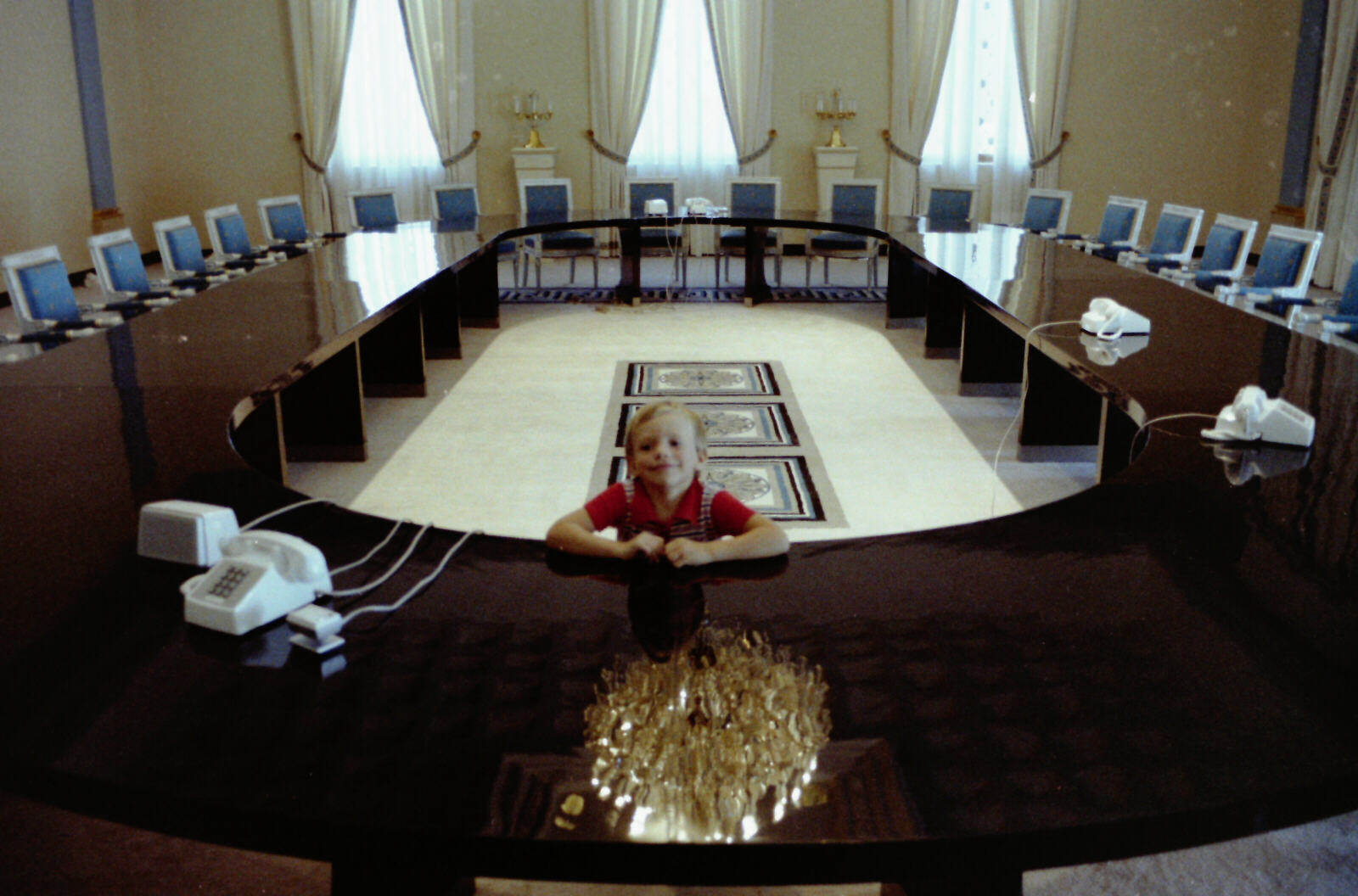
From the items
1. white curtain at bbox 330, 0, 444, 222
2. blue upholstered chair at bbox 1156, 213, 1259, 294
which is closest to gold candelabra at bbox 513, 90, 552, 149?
white curtain at bbox 330, 0, 444, 222

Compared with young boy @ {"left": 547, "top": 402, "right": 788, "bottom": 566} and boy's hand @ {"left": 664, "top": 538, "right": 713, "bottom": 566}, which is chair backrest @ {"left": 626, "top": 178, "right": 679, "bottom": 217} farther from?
boy's hand @ {"left": 664, "top": 538, "right": 713, "bottom": 566}

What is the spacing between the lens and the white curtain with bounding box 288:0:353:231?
995cm

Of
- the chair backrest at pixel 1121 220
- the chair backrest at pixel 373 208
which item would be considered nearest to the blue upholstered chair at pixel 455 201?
the chair backrest at pixel 373 208

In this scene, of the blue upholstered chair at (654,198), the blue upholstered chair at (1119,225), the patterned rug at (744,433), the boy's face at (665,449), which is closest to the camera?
the boy's face at (665,449)

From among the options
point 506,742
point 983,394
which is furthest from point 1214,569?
point 983,394

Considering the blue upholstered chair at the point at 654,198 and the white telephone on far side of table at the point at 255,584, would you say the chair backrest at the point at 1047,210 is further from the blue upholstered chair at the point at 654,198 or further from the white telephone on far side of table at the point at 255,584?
the white telephone on far side of table at the point at 255,584

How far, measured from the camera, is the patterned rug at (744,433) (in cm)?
425

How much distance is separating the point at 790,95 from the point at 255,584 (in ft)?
30.8

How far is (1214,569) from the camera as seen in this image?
70.9 inches

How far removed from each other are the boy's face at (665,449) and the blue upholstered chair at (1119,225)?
5233 mm

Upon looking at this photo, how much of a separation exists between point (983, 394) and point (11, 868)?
15.2 ft

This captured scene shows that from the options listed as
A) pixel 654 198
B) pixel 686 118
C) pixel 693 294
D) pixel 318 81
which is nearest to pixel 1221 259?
pixel 693 294

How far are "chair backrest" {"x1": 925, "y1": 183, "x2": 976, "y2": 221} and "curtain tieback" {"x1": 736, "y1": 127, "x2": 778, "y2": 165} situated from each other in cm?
266

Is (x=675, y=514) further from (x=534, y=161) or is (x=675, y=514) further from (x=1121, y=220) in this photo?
(x=534, y=161)
